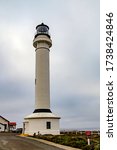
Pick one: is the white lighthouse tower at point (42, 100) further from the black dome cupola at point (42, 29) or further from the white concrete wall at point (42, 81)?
the black dome cupola at point (42, 29)

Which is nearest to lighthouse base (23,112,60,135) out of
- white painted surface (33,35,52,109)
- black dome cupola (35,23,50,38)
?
white painted surface (33,35,52,109)

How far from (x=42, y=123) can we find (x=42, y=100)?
2.72 m

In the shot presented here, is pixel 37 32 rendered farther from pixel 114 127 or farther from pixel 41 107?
pixel 114 127

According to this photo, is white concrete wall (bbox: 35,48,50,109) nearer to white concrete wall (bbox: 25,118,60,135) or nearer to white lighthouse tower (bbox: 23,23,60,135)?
white lighthouse tower (bbox: 23,23,60,135)

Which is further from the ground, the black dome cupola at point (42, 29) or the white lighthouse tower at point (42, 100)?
the black dome cupola at point (42, 29)

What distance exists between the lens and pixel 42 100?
34.8 m

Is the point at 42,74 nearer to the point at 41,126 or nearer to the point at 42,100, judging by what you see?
the point at 42,100

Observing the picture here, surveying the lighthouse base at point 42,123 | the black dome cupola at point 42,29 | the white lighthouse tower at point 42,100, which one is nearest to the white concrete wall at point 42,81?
the white lighthouse tower at point 42,100

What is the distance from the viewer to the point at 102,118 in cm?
688

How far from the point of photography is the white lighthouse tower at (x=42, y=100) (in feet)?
112

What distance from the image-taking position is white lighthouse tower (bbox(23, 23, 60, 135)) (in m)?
34.2

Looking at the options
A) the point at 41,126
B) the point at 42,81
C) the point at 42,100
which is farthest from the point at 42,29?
the point at 41,126

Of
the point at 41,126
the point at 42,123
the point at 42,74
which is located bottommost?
the point at 41,126

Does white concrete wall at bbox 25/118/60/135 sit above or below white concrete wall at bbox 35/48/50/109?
below
